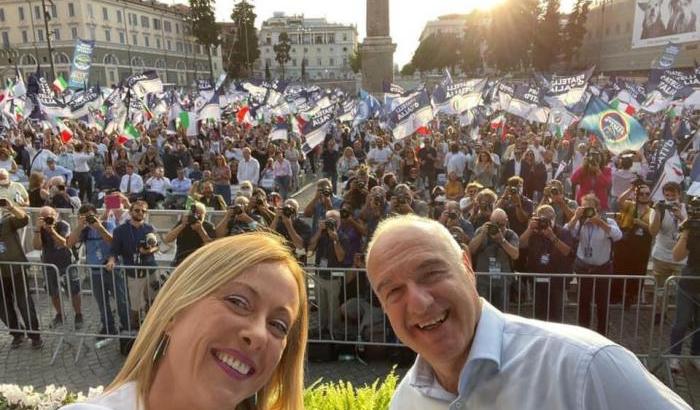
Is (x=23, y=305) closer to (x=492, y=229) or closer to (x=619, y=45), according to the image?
(x=492, y=229)

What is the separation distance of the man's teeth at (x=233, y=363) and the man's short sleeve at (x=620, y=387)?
961 millimetres

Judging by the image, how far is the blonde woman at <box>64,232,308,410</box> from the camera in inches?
64.0

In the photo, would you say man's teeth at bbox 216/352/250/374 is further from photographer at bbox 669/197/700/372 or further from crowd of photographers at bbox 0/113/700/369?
photographer at bbox 669/197/700/372

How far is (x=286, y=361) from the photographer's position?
2057 mm

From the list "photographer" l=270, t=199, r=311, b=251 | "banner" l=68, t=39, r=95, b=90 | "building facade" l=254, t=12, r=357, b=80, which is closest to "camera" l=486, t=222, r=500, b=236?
"photographer" l=270, t=199, r=311, b=251

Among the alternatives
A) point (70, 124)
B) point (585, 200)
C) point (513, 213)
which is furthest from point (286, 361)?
point (70, 124)

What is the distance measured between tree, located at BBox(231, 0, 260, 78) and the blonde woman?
88.7 m

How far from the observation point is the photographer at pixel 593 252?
6.32 m

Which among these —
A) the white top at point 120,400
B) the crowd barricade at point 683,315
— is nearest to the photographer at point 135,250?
the white top at point 120,400

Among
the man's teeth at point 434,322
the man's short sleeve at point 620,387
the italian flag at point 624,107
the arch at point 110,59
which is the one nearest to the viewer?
the man's short sleeve at point 620,387

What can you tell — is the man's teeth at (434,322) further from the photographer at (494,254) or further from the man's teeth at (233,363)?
the photographer at (494,254)

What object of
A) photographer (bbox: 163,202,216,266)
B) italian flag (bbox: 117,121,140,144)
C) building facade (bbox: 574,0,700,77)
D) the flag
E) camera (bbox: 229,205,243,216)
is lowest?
photographer (bbox: 163,202,216,266)

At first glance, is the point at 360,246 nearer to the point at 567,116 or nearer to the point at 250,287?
the point at 250,287

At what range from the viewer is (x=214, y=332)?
1.65 metres
